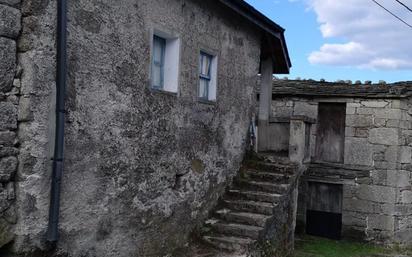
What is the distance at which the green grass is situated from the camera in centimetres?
1084

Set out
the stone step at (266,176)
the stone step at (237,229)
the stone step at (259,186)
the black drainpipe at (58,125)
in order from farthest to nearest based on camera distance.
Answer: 1. the stone step at (266,176)
2. the stone step at (259,186)
3. the stone step at (237,229)
4. the black drainpipe at (58,125)

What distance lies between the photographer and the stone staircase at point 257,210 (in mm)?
7723

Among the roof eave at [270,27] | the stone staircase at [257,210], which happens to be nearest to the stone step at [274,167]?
the stone staircase at [257,210]

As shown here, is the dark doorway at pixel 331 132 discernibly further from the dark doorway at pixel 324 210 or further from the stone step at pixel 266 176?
the stone step at pixel 266 176

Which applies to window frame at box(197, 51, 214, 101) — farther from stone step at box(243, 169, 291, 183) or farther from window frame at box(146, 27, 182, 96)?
stone step at box(243, 169, 291, 183)

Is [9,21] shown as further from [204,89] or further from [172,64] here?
[204,89]

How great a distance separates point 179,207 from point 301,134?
384 cm

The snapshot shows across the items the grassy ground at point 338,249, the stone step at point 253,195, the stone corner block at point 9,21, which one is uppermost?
the stone corner block at point 9,21

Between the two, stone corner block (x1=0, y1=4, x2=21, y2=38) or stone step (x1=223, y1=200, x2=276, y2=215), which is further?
stone step (x1=223, y1=200, x2=276, y2=215)

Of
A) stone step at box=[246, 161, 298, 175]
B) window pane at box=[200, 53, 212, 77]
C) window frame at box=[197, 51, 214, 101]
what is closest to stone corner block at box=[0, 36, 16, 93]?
window frame at box=[197, 51, 214, 101]

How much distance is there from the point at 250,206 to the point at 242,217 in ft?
1.25

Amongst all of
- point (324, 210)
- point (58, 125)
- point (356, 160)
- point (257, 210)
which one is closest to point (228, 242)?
point (257, 210)

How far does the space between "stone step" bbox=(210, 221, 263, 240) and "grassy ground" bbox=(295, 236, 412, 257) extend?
9.53 ft

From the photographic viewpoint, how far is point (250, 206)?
27.9 feet
